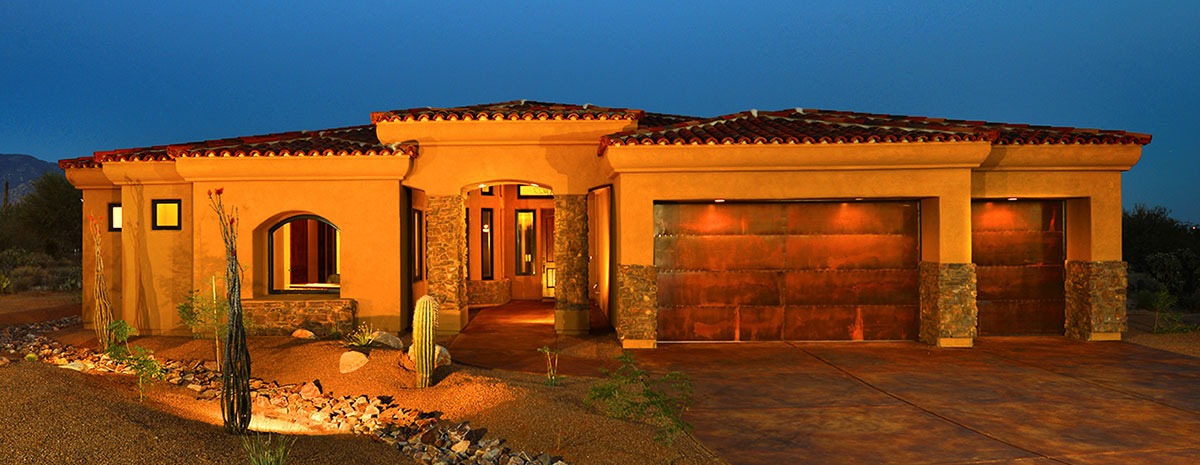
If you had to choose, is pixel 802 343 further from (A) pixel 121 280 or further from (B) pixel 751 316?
(A) pixel 121 280

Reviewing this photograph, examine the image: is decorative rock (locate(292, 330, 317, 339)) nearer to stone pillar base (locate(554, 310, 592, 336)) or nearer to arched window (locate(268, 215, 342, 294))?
arched window (locate(268, 215, 342, 294))

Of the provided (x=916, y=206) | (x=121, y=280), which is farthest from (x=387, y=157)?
(x=916, y=206)

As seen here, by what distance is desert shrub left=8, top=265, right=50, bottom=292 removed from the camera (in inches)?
913

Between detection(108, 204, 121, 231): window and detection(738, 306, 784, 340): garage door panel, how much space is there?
1233 centimetres

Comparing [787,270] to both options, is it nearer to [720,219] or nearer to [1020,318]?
[720,219]

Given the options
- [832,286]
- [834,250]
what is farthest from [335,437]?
[834,250]

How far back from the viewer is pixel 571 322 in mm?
13922

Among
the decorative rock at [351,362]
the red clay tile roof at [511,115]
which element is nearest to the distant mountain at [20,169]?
the red clay tile roof at [511,115]

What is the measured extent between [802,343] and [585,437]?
715cm

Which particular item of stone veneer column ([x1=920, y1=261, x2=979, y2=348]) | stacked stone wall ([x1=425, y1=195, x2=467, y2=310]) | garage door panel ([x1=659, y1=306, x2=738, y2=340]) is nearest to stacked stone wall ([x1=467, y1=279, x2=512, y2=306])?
stacked stone wall ([x1=425, y1=195, x2=467, y2=310])

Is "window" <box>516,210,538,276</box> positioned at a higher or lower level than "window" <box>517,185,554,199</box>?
lower

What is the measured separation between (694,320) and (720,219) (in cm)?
179

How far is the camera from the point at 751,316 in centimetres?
1275

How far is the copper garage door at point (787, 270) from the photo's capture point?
12.7 metres
